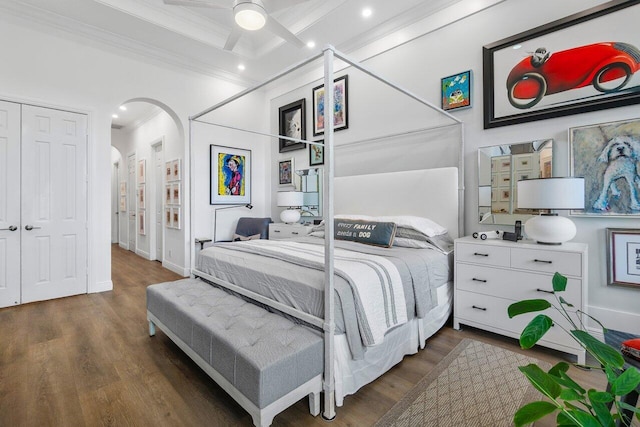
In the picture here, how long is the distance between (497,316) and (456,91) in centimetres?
222

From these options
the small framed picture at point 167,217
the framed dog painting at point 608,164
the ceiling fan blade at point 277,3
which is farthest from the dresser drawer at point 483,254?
the small framed picture at point 167,217

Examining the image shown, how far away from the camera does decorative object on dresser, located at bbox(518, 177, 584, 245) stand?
86.2 inches

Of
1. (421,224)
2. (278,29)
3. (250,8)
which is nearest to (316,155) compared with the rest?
(278,29)

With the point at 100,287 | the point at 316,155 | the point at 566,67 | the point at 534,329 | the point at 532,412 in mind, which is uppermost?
the point at 566,67

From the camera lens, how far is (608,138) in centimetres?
241

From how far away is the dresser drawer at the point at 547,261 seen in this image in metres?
2.13

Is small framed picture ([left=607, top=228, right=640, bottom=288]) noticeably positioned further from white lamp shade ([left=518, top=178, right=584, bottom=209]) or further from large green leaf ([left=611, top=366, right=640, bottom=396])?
large green leaf ([left=611, top=366, right=640, bottom=396])

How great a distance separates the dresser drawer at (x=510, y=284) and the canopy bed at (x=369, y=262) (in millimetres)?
193

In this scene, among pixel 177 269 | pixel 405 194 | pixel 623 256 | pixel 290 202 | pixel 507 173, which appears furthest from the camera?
pixel 177 269

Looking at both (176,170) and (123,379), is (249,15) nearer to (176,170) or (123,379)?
(123,379)

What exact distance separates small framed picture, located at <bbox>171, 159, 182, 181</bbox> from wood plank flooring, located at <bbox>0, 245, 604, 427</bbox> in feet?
8.09

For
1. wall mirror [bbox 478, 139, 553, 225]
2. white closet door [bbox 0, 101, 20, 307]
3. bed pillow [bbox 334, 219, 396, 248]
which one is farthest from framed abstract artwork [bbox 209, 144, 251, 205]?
wall mirror [bbox 478, 139, 553, 225]

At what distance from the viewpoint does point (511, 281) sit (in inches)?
94.2

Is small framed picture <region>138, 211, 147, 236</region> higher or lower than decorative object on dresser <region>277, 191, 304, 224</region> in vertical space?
lower
